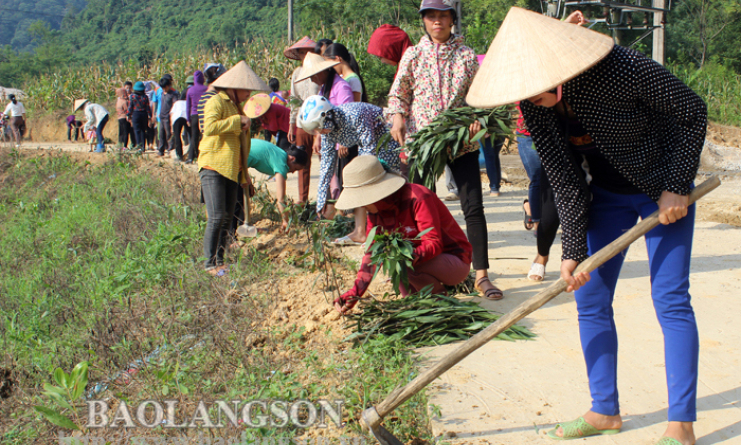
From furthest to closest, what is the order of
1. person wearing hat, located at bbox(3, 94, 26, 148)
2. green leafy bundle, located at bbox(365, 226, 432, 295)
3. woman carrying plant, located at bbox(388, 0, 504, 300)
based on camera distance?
person wearing hat, located at bbox(3, 94, 26, 148) → woman carrying plant, located at bbox(388, 0, 504, 300) → green leafy bundle, located at bbox(365, 226, 432, 295)

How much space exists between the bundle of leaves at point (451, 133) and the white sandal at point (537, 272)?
1.10 m

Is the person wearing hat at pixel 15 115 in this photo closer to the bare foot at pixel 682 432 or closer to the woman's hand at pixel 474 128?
the woman's hand at pixel 474 128

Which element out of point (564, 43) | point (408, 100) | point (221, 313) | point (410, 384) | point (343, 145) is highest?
point (564, 43)

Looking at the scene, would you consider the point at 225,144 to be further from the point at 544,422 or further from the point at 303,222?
the point at 544,422

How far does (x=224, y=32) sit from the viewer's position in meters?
60.3

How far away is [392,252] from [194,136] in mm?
7811

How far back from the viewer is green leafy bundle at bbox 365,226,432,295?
3768mm

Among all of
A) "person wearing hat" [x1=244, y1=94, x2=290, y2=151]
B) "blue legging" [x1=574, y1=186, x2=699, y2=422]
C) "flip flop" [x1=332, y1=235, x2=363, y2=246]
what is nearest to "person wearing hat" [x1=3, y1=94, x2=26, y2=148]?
"person wearing hat" [x1=244, y1=94, x2=290, y2=151]

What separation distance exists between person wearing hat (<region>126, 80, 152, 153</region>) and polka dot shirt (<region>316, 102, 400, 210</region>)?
28.3 feet

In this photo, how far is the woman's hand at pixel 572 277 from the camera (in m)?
2.65

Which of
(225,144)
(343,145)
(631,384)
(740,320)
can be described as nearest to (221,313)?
(225,144)

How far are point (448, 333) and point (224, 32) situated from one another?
201ft

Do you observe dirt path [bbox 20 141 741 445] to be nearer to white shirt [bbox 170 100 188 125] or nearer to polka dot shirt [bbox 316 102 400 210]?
polka dot shirt [bbox 316 102 400 210]

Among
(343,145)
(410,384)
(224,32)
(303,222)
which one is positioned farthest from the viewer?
(224,32)
